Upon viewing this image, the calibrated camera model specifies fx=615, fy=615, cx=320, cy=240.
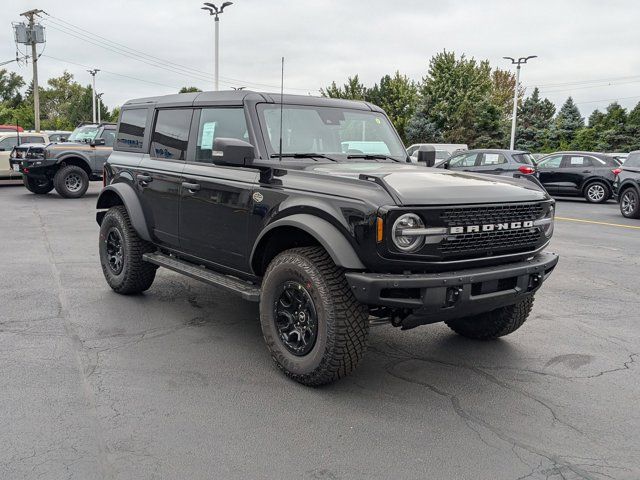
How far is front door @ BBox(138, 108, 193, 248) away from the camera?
17.6 feet

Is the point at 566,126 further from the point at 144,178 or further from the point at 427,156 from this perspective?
the point at 144,178

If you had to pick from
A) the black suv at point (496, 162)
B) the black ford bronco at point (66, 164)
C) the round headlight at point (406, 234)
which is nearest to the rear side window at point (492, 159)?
the black suv at point (496, 162)

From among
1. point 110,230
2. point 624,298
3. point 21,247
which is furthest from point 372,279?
point 21,247

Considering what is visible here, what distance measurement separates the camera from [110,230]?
20.7ft

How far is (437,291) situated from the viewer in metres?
3.59

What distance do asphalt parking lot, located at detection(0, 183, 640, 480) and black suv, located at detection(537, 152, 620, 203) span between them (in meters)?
13.6

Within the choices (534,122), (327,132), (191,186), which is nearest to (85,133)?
(191,186)

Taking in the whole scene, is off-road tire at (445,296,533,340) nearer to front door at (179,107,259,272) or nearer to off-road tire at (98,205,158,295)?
front door at (179,107,259,272)

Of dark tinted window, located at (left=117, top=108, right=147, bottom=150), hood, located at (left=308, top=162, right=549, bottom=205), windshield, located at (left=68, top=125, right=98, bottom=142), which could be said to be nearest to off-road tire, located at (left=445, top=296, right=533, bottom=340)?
hood, located at (left=308, top=162, right=549, bottom=205)

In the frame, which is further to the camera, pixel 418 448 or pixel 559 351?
pixel 559 351

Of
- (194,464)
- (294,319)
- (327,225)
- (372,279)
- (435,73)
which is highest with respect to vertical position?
(435,73)

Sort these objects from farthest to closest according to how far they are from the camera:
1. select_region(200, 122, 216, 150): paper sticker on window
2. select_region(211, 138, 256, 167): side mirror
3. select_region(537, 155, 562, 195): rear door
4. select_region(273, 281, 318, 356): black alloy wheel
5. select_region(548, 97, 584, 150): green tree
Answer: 1. select_region(548, 97, 584, 150): green tree
2. select_region(537, 155, 562, 195): rear door
3. select_region(200, 122, 216, 150): paper sticker on window
4. select_region(211, 138, 256, 167): side mirror
5. select_region(273, 281, 318, 356): black alloy wheel

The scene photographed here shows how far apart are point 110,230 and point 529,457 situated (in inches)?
183

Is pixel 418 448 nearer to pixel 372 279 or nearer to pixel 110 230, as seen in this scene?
pixel 372 279
